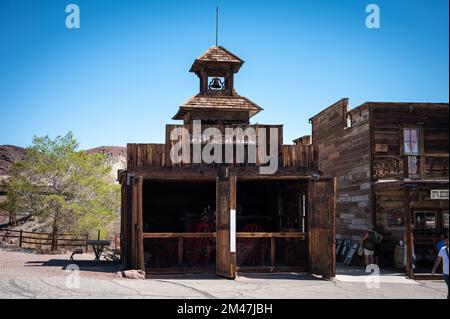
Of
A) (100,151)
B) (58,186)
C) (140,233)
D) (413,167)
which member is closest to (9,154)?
(100,151)

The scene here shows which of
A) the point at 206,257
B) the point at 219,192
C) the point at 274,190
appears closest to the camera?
the point at 219,192

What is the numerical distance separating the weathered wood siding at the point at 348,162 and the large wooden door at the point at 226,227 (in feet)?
19.4

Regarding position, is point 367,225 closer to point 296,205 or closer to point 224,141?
point 296,205

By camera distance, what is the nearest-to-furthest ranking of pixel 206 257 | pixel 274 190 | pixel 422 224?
pixel 206 257 → pixel 422 224 → pixel 274 190

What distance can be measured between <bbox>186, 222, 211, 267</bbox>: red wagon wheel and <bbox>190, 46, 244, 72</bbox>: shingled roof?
240 inches

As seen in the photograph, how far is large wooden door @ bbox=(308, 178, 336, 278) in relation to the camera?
1527 centimetres

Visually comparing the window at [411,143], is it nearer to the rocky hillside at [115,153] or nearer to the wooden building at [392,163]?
the wooden building at [392,163]

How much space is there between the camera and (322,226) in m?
15.6

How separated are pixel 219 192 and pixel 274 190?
586 cm

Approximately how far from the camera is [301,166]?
16.6 m

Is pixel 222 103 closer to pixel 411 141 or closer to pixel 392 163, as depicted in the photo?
pixel 392 163

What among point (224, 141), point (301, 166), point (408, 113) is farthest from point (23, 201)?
point (408, 113)

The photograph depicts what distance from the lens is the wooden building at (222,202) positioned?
51.1 feet

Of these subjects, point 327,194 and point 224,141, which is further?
point 224,141
